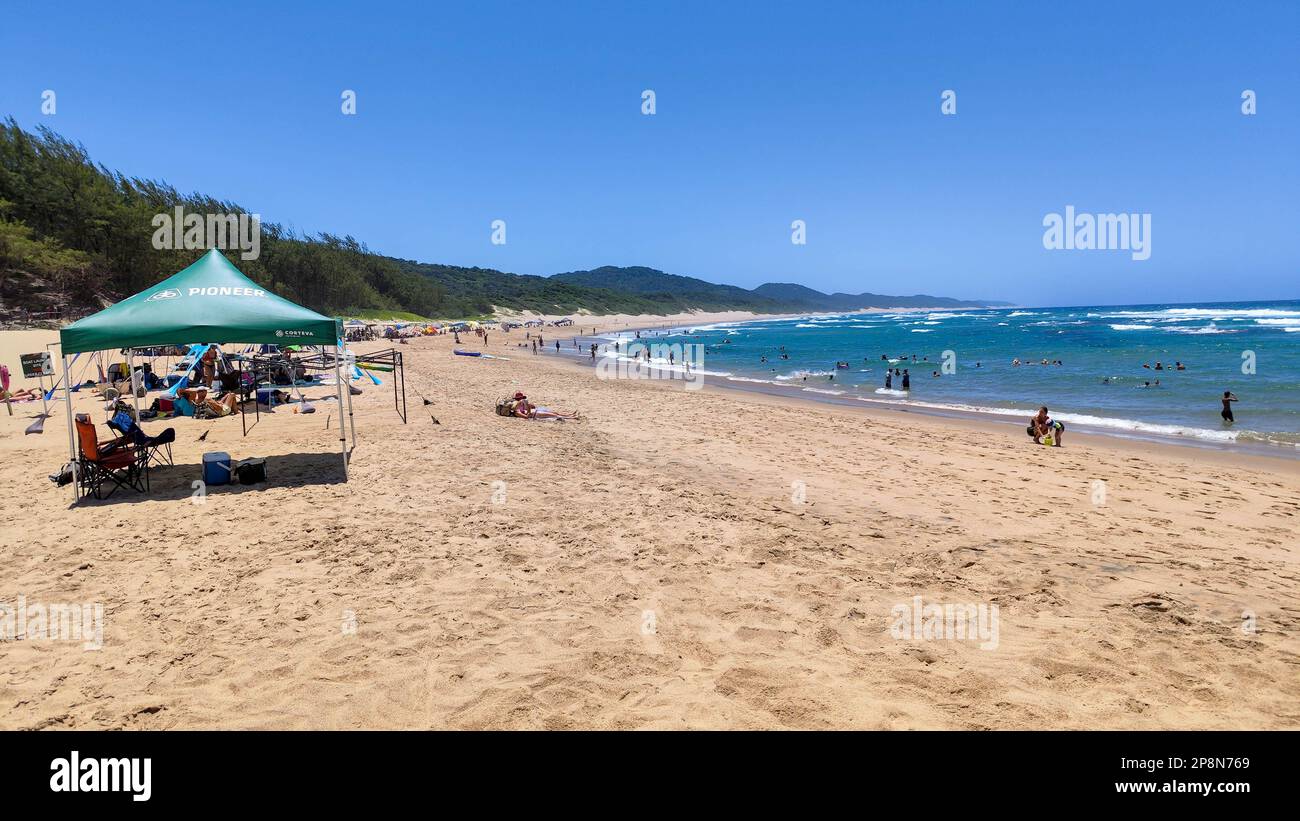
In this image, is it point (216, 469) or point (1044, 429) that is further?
point (1044, 429)

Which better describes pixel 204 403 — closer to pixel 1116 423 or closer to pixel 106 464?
pixel 106 464

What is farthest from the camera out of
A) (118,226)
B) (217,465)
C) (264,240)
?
(264,240)

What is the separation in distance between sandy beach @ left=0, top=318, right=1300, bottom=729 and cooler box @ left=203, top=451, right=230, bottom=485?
34 centimetres

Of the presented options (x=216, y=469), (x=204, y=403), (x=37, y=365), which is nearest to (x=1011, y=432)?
(x=216, y=469)

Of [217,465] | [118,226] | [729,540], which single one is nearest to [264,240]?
[118,226]

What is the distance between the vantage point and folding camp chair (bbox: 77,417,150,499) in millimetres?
7707

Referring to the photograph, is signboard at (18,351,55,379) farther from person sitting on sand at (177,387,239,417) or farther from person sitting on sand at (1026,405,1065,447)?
person sitting on sand at (1026,405,1065,447)

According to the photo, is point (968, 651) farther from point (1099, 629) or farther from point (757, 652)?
point (757, 652)

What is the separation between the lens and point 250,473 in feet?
27.2

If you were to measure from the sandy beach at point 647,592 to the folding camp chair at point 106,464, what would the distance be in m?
0.39

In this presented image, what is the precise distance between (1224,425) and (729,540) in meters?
16.0

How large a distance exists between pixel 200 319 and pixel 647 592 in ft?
23.3
